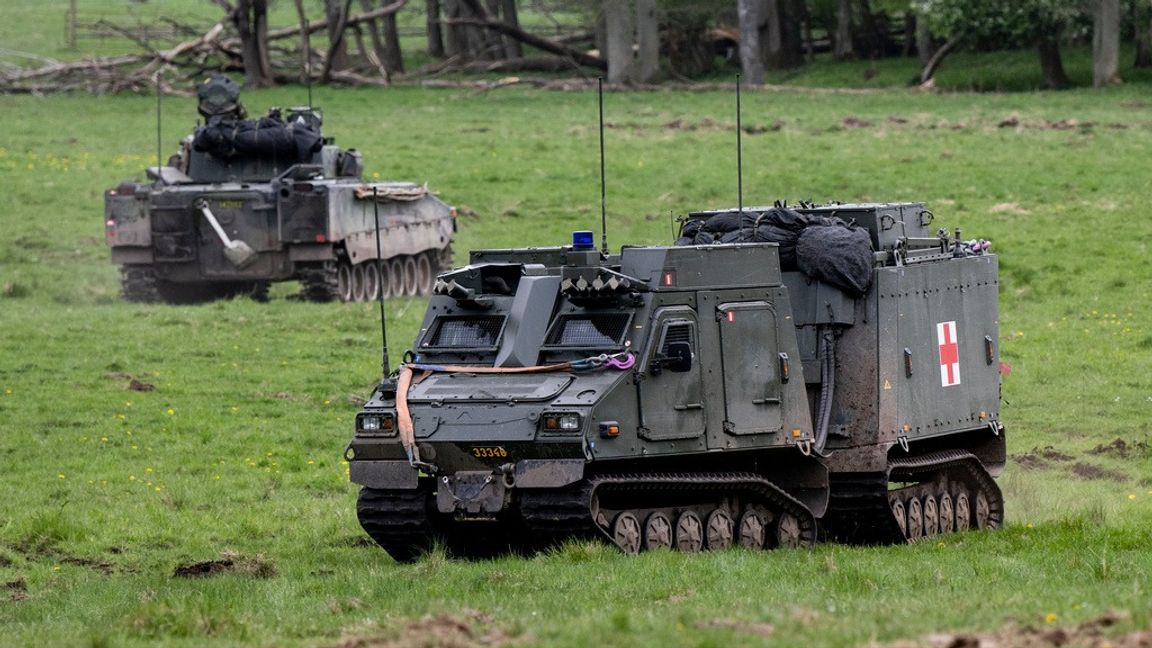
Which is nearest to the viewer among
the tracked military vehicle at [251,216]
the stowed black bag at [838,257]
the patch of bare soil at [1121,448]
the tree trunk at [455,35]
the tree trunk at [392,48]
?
the stowed black bag at [838,257]

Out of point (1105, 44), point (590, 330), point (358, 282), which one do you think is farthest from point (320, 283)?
point (1105, 44)

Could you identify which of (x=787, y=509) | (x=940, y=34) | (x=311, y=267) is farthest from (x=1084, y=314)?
(x=940, y=34)

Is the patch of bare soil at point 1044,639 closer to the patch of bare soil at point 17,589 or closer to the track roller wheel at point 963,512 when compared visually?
the patch of bare soil at point 17,589

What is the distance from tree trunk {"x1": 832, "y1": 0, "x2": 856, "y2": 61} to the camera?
71812 mm

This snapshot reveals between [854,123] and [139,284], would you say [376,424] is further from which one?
[854,123]

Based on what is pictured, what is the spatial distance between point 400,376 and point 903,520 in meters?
4.65

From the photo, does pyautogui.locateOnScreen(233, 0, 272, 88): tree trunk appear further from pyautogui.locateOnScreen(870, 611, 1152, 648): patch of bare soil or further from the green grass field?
pyautogui.locateOnScreen(870, 611, 1152, 648): patch of bare soil

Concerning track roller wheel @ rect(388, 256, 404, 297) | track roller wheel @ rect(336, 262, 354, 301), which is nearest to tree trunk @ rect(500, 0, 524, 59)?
track roller wheel @ rect(388, 256, 404, 297)

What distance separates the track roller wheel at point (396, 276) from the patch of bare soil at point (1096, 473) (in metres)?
17.0

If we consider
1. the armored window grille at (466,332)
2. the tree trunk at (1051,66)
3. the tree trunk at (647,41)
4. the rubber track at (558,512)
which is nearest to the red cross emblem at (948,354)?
the armored window grille at (466,332)

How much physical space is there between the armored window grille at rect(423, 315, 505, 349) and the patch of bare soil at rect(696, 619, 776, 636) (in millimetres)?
5356

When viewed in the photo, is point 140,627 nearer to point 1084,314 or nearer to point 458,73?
point 1084,314

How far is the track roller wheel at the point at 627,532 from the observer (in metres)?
14.9

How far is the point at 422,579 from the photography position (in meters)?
13.8
